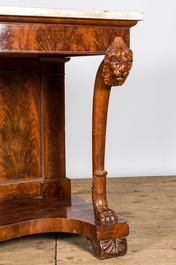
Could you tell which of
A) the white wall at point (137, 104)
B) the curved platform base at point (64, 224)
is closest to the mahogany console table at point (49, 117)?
the curved platform base at point (64, 224)

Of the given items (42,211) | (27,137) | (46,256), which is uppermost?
(27,137)

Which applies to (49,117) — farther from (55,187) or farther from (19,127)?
(55,187)

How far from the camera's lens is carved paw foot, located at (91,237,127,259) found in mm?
1813

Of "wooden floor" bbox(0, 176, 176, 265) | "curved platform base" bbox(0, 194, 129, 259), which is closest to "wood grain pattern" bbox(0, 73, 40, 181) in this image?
"curved platform base" bbox(0, 194, 129, 259)

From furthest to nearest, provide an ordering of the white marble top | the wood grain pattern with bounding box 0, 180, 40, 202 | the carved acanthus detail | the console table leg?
the wood grain pattern with bounding box 0, 180, 40, 202 → the console table leg → the carved acanthus detail → the white marble top

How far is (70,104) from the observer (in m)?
3.52

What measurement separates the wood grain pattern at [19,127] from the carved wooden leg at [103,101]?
0.58 meters

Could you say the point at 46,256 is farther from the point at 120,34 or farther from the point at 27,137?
the point at 120,34

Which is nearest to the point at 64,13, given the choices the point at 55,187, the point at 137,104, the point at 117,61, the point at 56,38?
the point at 56,38

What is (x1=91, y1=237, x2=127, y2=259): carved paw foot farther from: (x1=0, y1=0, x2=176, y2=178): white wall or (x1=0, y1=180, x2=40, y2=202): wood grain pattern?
(x1=0, y1=0, x2=176, y2=178): white wall

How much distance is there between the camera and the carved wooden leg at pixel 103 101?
1747mm

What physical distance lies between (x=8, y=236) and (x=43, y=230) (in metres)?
0.17

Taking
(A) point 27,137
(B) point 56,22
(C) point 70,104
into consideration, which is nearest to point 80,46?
(B) point 56,22

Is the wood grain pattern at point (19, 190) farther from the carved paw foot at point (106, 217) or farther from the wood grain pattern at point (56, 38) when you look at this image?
the wood grain pattern at point (56, 38)
